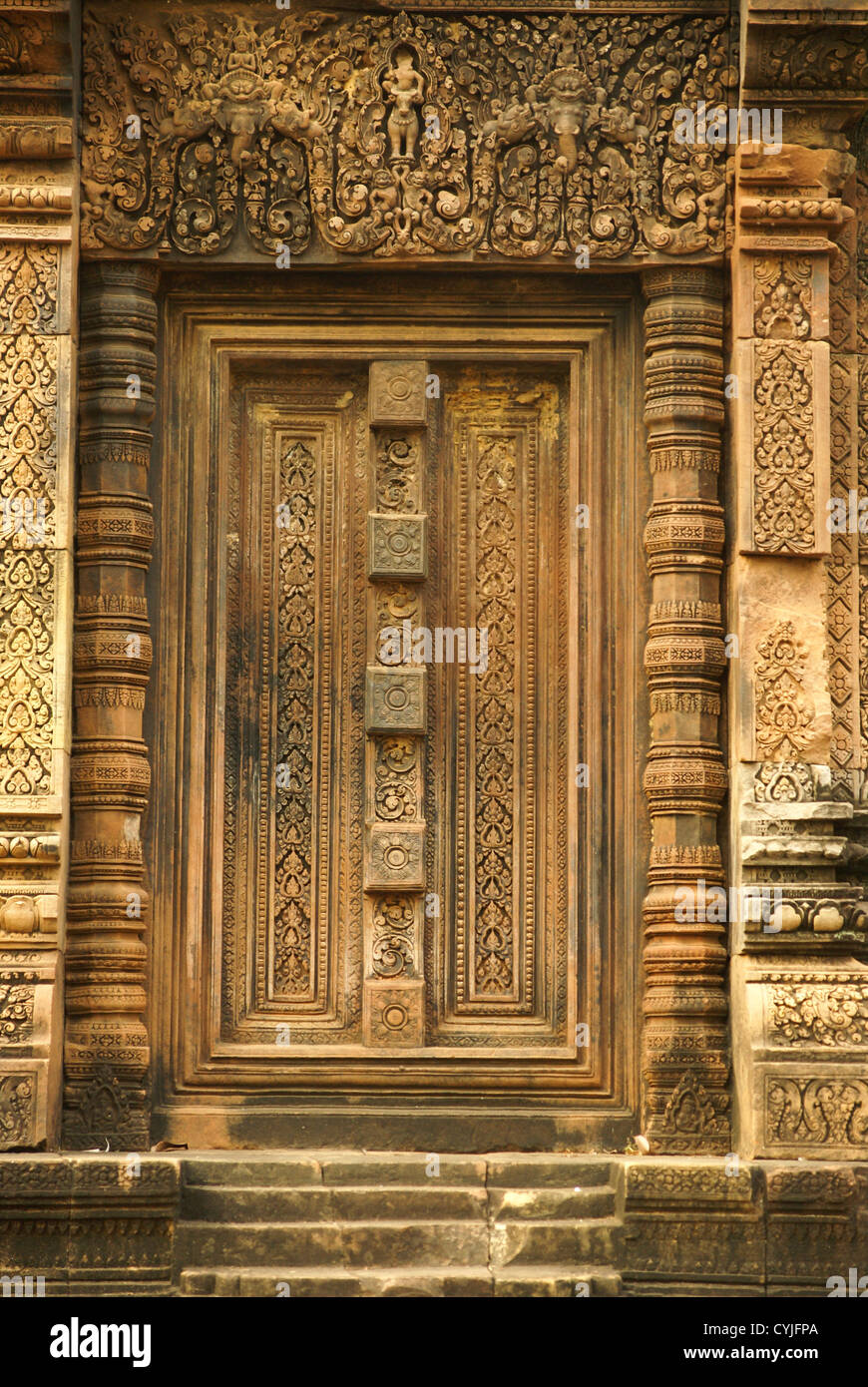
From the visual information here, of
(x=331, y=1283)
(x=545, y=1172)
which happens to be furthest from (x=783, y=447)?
(x=331, y=1283)

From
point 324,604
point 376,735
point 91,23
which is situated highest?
point 91,23

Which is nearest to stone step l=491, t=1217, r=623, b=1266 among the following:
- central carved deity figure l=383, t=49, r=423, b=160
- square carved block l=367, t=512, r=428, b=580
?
square carved block l=367, t=512, r=428, b=580

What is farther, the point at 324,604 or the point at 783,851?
the point at 324,604

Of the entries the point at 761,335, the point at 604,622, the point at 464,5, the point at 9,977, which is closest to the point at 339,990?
the point at 9,977

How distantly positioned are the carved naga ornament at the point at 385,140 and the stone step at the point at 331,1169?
3714 millimetres

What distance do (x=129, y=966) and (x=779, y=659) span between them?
292 cm

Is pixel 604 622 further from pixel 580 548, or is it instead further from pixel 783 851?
pixel 783 851

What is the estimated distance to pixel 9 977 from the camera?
741 cm

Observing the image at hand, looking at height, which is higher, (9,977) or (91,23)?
(91,23)

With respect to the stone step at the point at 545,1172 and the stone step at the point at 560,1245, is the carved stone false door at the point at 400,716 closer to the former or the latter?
the stone step at the point at 545,1172

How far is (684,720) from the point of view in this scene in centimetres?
795

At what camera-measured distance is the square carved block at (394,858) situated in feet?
26.2

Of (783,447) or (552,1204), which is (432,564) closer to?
(783,447)

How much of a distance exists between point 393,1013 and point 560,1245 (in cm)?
123
